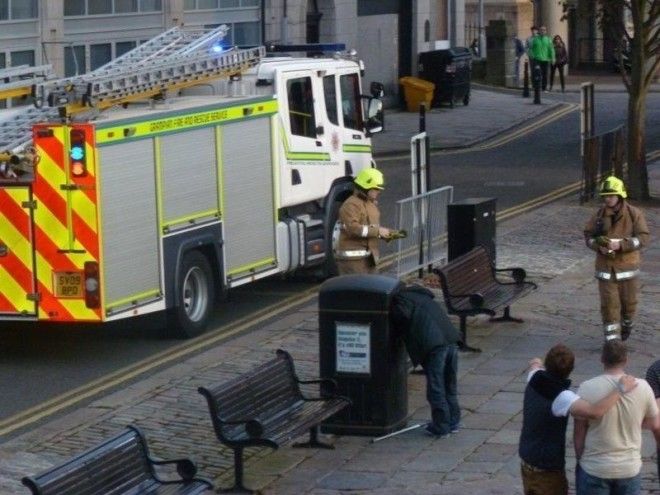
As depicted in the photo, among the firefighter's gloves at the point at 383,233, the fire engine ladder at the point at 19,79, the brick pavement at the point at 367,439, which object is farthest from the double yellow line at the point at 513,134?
the firefighter's gloves at the point at 383,233

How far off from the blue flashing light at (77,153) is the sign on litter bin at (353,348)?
331 cm

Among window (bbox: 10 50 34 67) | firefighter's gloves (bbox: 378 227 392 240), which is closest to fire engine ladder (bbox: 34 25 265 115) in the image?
firefighter's gloves (bbox: 378 227 392 240)

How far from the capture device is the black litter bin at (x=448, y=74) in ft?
139

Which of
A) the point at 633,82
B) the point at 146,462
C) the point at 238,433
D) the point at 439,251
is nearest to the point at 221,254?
the point at 439,251

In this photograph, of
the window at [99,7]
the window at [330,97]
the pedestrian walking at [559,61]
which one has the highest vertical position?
the window at [99,7]

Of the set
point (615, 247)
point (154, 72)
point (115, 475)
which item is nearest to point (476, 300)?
point (615, 247)

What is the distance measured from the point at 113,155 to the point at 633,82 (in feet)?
44.9

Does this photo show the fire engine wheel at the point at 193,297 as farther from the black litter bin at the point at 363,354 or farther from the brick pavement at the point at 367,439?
the black litter bin at the point at 363,354

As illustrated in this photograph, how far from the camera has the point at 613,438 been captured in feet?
27.6

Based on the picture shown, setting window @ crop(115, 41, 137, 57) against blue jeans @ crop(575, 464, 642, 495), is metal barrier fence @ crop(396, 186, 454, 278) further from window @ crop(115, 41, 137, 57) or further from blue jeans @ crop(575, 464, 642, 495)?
window @ crop(115, 41, 137, 57)

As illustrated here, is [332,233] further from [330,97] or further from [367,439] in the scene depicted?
[367,439]

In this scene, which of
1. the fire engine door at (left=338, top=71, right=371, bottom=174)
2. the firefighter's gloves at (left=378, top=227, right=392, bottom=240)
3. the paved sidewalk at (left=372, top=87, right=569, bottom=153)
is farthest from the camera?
the paved sidewalk at (left=372, top=87, right=569, bottom=153)

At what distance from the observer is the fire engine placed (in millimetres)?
13828

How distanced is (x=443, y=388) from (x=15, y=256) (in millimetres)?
4590
